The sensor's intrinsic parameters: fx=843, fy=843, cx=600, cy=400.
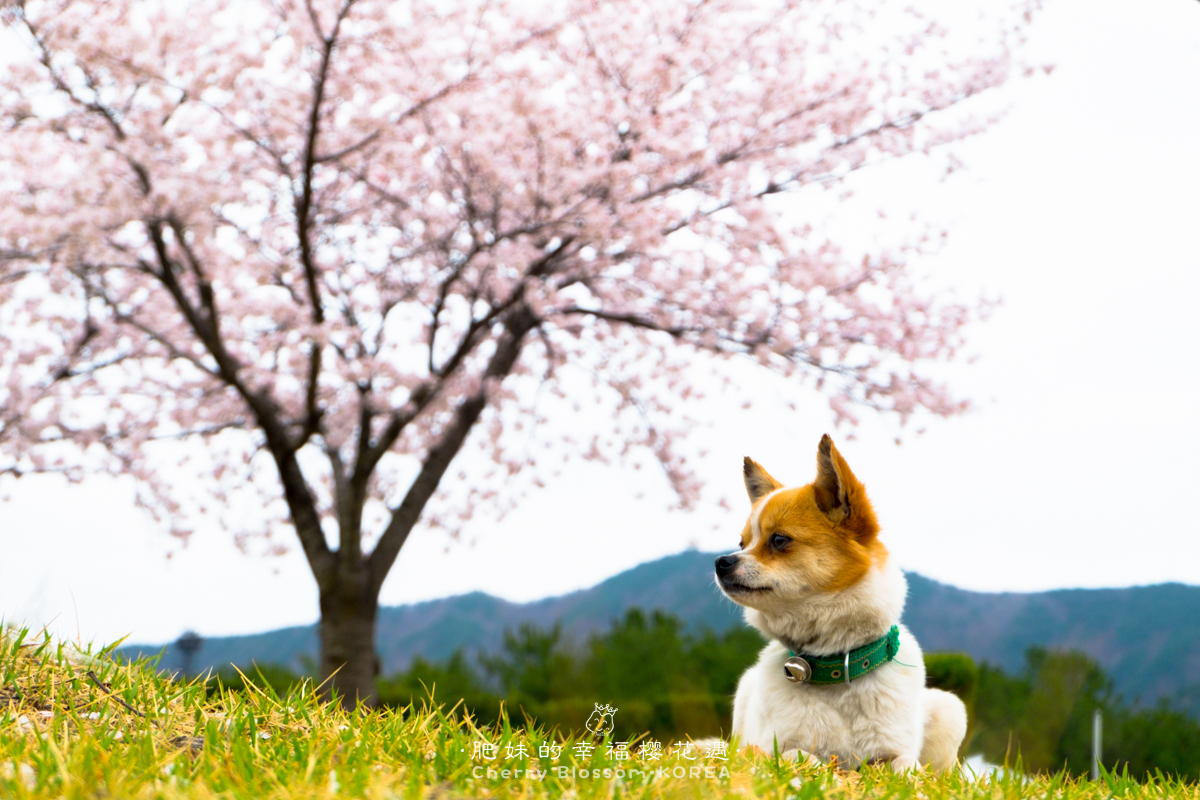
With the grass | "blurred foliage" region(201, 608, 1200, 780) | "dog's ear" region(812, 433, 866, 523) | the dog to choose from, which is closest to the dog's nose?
the dog

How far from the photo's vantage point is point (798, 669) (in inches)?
94.0

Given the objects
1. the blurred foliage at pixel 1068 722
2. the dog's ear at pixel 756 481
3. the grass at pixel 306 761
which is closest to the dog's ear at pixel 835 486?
the dog's ear at pixel 756 481

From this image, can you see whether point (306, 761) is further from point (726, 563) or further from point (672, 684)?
point (672, 684)

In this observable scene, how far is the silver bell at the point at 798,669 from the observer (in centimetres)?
239

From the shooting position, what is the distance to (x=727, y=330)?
309 inches

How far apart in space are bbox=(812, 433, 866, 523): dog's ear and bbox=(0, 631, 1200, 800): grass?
27.4 inches

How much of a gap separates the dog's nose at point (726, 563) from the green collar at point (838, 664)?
337mm

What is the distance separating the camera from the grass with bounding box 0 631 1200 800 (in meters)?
1.79

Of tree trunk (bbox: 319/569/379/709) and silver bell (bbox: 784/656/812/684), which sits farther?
tree trunk (bbox: 319/569/379/709)

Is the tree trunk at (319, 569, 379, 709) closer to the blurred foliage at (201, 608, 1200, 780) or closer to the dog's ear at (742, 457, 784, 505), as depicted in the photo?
the blurred foliage at (201, 608, 1200, 780)

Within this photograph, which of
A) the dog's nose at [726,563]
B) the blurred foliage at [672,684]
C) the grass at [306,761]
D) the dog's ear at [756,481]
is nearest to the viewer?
the grass at [306,761]

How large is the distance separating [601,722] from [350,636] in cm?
510

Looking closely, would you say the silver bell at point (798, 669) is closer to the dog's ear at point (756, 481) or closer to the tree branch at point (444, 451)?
the dog's ear at point (756, 481)

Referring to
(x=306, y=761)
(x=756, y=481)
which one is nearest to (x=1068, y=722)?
(x=756, y=481)
